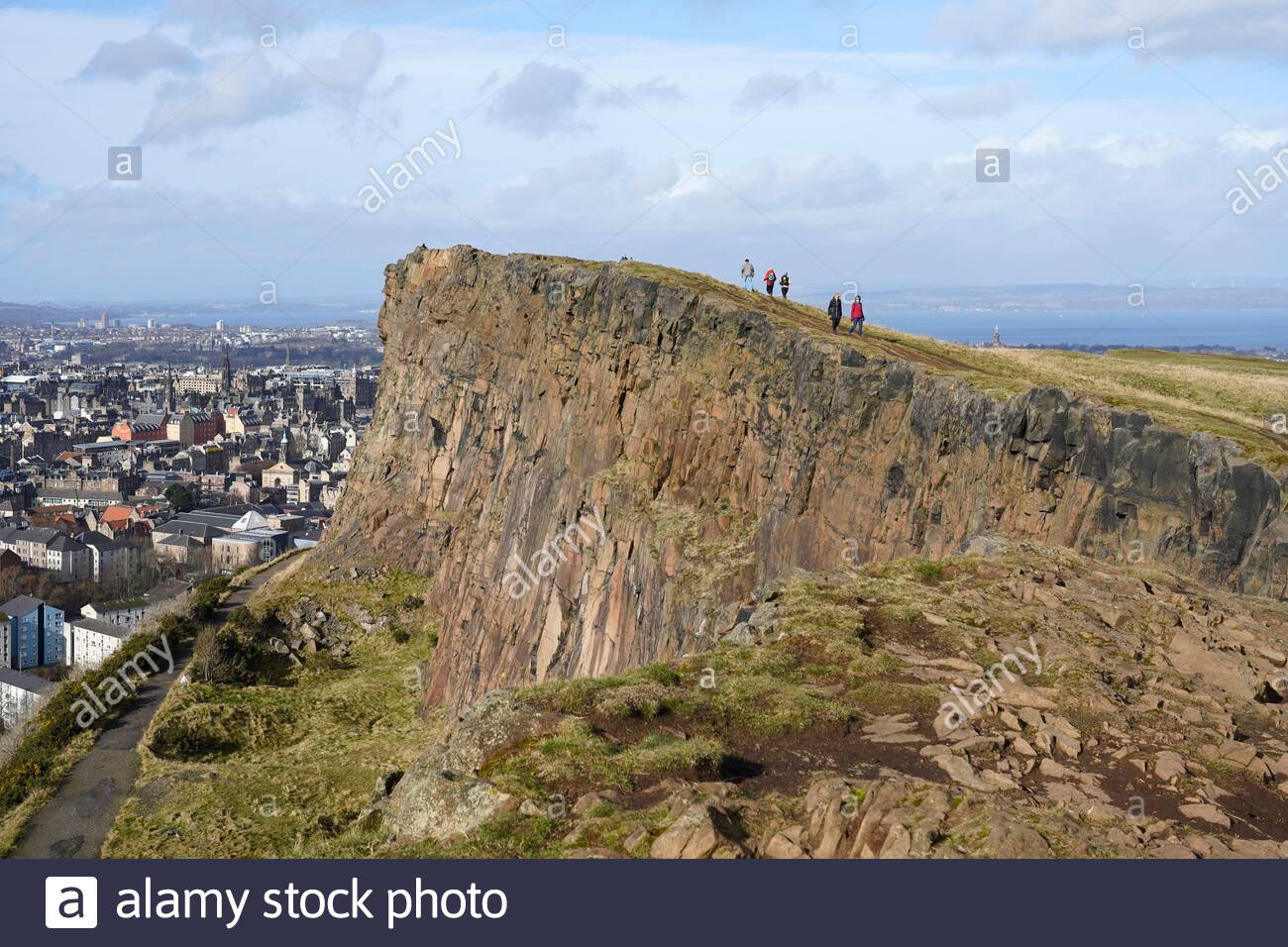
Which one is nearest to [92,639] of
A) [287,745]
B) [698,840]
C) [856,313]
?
[287,745]

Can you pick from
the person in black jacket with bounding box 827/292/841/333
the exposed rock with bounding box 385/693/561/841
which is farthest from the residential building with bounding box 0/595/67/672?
the exposed rock with bounding box 385/693/561/841

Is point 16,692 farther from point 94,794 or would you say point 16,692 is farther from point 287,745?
point 94,794

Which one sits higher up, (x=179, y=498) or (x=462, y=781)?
(x=462, y=781)

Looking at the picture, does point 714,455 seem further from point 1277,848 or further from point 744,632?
point 1277,848

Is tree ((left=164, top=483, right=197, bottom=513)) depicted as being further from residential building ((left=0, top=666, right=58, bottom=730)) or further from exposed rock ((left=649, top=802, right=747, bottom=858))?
exposed rock ((left=649, top=802, right=747, bottom=858))

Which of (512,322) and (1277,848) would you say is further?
(512,322)

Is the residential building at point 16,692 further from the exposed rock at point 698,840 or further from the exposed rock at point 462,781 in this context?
the exposed rock at point 698,840
